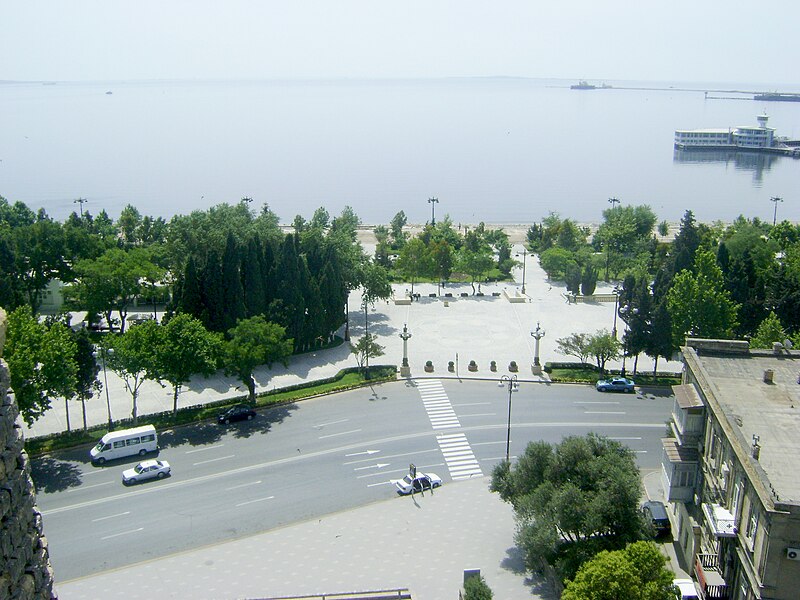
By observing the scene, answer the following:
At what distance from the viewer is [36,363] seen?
3425 cm

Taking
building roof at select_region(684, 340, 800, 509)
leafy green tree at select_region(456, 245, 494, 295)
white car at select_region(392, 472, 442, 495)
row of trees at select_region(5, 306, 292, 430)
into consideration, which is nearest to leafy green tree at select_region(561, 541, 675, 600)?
building roof at select_region(684, 340, 800, 509)

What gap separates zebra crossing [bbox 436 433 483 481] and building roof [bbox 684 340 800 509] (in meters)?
11.3

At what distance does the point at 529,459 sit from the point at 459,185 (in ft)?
408

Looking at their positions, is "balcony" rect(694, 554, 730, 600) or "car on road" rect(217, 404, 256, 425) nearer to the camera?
"balcony" rect(694, 554, 730, 600)

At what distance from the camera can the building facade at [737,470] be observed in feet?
69.4

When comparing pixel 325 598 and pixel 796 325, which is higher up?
pixel 796 325

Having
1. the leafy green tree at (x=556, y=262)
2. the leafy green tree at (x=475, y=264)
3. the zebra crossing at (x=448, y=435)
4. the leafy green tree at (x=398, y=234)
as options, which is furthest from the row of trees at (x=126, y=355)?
the leafy green tree at (x=398, y=234)

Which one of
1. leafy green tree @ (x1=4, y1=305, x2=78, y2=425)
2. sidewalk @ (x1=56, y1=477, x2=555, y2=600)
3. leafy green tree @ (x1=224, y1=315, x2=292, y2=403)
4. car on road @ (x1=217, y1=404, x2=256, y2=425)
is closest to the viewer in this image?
sidewalk @ (x1=56, y1=477, x2=555, y2=600)

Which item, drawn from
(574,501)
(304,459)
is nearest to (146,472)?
(304,459)

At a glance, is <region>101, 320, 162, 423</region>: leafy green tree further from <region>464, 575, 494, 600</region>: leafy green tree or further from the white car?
<region>464, 575, 494, 600</region>: leafy green tree

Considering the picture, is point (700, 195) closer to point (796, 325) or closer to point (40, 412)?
point (796, 325)

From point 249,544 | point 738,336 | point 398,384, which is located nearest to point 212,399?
point 398,384

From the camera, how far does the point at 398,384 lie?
46.3 m

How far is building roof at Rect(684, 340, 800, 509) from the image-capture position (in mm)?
22688
